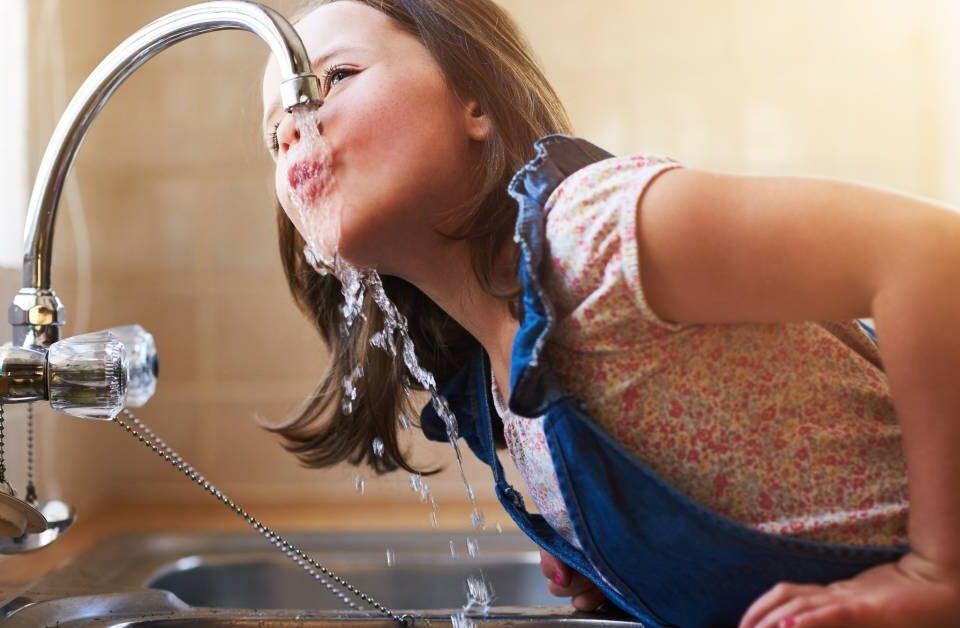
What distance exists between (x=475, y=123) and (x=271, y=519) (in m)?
0.74

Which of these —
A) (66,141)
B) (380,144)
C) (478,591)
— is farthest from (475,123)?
(478,591)

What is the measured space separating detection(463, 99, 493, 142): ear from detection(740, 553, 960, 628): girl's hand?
39cm

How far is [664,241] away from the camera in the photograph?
0.56 metres

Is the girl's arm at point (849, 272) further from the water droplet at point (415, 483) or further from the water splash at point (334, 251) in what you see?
the water droplet at point (415, 483)

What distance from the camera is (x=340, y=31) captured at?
758mm

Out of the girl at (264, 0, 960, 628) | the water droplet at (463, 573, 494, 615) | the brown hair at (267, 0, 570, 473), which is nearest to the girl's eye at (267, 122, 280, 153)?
the girl at (264, 0, 960, 628)

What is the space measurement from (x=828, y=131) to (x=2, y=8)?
3.67 ft

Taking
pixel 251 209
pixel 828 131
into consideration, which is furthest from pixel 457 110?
pixel 828 131

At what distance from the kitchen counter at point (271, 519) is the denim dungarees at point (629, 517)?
56cm

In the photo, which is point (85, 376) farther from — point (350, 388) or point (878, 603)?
point (878, 603)

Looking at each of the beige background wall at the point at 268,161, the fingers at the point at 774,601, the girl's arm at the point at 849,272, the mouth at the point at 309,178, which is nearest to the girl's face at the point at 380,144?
the mouth at the point at 309,178

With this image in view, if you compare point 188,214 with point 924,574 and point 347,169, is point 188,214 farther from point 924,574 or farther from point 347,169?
point 924,574

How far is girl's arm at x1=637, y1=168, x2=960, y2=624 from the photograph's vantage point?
1.71 ft

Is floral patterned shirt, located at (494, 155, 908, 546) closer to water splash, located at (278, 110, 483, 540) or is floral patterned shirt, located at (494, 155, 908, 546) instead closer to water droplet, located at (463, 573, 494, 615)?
water splash, located at (278, 110, 483, 540)
